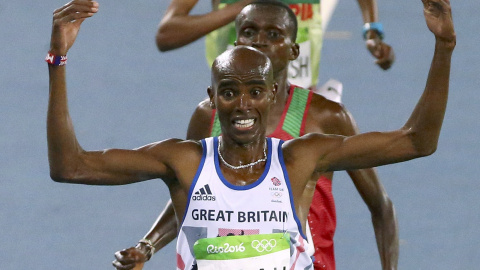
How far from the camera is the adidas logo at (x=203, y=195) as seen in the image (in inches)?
145

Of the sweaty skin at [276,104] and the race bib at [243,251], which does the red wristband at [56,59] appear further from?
the sweaty skin at [276,104]

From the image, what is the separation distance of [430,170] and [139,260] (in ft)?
13.0

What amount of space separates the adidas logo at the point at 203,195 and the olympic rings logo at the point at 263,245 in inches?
7.4

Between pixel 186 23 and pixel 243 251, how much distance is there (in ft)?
5.52

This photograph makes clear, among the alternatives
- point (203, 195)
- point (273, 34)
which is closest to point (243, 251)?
point (203, 195)

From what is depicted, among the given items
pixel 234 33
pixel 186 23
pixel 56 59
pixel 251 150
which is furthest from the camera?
pixel 234 33

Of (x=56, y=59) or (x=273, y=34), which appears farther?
(x=273, y=34)

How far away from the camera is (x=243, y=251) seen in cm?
366

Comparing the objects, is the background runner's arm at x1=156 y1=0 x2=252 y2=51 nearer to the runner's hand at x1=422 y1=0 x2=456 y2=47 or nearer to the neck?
the neck

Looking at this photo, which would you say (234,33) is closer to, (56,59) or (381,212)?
(381,212)

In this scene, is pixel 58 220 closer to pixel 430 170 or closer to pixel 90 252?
pixel 90 252

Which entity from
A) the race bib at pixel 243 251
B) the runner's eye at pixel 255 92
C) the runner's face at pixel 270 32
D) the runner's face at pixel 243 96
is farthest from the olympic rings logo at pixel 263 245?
the runner's face at pixel 270 32

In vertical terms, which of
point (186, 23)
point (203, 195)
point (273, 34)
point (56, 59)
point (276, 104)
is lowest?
point (203, 195)

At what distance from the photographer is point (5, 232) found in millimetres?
6695
